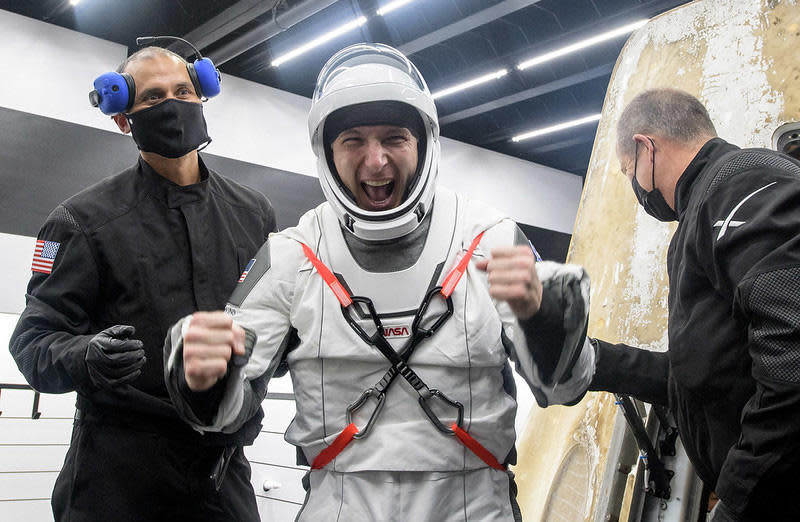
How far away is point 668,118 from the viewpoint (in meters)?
2.50

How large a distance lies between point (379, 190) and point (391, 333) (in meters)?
0.40

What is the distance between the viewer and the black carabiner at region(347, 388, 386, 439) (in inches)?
62.0

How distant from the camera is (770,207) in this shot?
1.82 m

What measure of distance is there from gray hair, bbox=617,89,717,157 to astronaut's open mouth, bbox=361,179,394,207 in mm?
1229

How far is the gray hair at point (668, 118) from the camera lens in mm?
2457

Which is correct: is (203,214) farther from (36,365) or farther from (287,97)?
(287,97)

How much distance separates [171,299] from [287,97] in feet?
28.4

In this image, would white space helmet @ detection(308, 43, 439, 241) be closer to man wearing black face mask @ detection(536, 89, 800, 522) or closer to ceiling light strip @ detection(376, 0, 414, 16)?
man wearing black face mask @ detection(536, 89, 800, 522)

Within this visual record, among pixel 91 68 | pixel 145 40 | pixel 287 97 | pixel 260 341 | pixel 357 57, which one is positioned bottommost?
pixel 260 341

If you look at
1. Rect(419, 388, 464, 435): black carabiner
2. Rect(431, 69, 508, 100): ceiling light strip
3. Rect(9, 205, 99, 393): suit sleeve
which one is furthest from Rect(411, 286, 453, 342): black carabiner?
Rect(431, 69, 508, 100): ceiling light strip

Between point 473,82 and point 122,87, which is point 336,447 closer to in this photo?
point 122,87

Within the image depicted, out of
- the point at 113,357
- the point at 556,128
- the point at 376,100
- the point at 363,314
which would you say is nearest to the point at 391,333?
the point at 363,314

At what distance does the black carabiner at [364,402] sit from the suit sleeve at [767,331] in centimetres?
101

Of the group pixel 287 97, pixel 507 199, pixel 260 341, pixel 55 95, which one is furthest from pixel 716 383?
pixel 507 199
